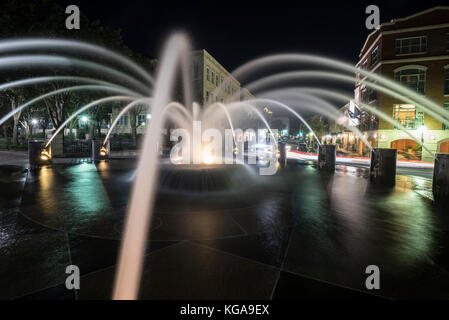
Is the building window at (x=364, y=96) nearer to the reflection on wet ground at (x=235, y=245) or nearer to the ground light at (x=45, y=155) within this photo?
the reflection on wet ground at (x=235, y=245)

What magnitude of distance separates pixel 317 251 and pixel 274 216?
2.11 meters

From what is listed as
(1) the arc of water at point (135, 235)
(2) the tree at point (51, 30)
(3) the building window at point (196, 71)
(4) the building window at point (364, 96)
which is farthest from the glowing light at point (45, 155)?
(4) the building window at point (364, 96)

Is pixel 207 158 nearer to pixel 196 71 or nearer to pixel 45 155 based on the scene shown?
pixel 45 155

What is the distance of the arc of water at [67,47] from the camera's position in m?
16.5

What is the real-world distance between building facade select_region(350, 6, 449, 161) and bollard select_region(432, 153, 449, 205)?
2697cm

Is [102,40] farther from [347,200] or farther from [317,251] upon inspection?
[317,251]

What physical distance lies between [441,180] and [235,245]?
25.2 feet

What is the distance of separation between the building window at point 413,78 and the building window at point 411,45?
2417mm

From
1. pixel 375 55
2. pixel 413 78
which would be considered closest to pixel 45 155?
pixel 413 78

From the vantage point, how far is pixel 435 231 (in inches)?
221

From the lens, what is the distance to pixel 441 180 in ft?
27.3

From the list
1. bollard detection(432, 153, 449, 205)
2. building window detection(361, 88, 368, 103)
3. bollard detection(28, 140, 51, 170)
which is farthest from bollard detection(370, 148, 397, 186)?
building window detection(361, 88, 368, 103)
